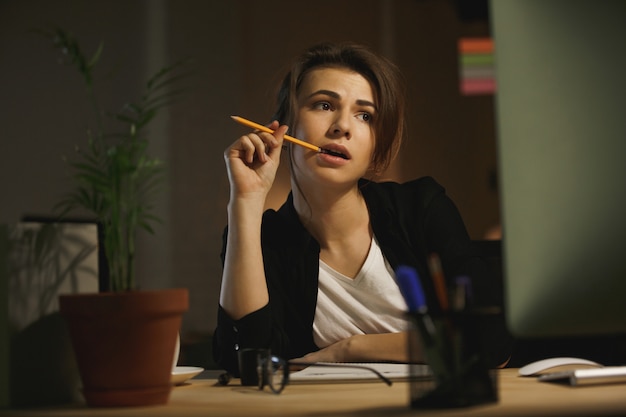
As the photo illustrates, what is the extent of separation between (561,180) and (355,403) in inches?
12.4

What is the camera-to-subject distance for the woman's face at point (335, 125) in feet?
5.45

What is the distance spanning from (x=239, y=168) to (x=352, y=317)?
1.44ft

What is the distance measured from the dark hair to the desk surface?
85 centimetres

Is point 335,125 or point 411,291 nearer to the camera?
point 411,291

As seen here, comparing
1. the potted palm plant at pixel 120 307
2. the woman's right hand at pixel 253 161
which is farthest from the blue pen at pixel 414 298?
the woman's right hand at pixel 253 161

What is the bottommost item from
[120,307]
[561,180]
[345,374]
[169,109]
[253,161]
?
[345,374]

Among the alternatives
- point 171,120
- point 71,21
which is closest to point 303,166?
point 171,120

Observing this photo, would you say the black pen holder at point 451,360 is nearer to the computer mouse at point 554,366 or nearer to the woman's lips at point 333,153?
the computer mouse at point 554,366

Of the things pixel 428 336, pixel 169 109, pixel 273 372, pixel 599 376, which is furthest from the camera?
pixel 169 109

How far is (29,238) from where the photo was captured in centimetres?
89

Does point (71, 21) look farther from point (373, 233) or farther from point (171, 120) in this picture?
point (373, 233)

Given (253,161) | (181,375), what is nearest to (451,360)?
(181,375)

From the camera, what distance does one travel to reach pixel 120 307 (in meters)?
0.80

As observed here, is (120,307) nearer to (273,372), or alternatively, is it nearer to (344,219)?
(273,372)
